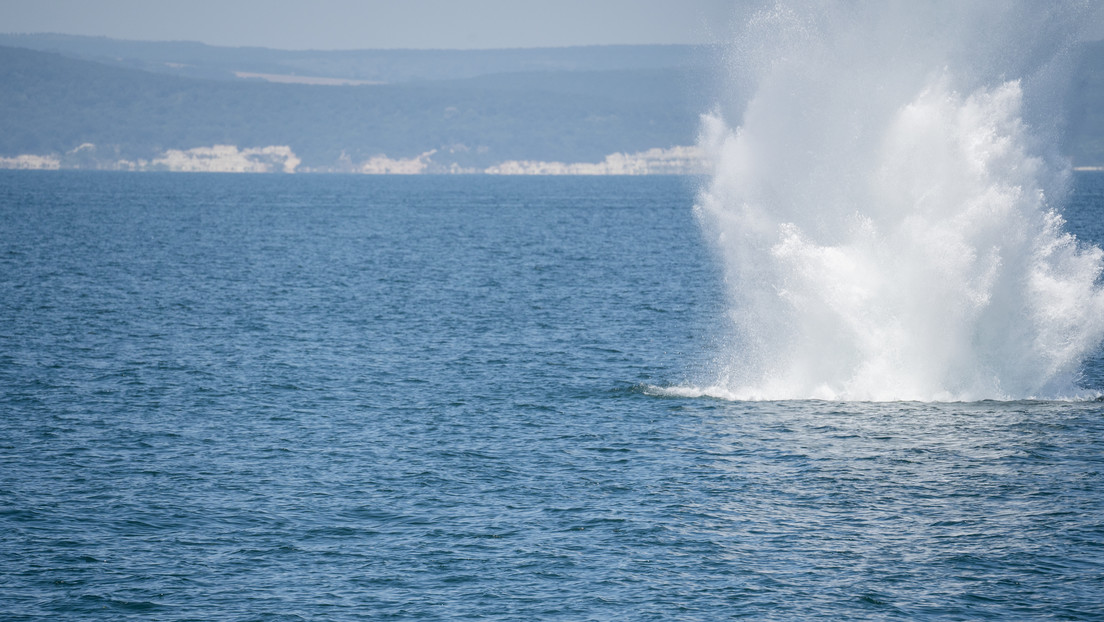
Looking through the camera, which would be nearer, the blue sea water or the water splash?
the blue sea water

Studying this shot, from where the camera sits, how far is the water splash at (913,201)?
3484cm

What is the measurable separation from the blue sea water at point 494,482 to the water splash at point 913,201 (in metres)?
1.99

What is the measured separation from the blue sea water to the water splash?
1985 mm

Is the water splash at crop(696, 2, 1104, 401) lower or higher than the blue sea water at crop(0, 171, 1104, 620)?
higher

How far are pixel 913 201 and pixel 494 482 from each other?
1698cm

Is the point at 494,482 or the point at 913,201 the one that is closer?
the point at 494,482

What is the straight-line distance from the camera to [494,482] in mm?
28188

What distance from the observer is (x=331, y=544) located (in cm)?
2398

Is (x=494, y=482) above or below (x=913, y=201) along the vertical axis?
below

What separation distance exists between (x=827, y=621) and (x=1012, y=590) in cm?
394

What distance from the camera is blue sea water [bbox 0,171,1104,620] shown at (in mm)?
21281

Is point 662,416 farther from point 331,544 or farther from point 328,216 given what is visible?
point 328,216

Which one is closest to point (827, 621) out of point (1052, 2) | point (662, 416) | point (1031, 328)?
point (662, 416)

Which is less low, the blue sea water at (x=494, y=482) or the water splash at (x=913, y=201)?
the water splash at (x=913, y=201)
